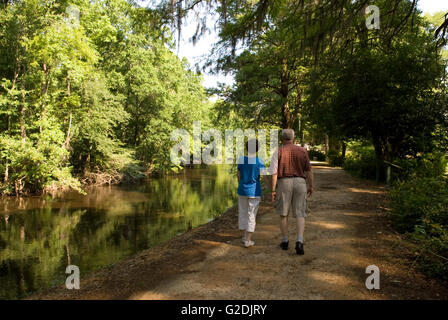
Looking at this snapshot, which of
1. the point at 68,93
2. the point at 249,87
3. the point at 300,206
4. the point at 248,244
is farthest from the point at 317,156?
the point at 300,206

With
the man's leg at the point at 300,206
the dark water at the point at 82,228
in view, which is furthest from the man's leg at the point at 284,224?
the dark water at the point at 82,228

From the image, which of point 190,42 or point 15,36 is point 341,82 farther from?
point 15,36

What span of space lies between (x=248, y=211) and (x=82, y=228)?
7764 mm

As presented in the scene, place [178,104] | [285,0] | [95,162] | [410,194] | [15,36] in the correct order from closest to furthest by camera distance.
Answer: [410,194], [285,0], [15,36], [95,162], [178,104]

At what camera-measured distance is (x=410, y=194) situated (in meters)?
5.66

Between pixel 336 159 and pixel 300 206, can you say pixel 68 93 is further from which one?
pixel 336 159

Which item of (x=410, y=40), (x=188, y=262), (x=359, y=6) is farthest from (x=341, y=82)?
(x=188, y=262)

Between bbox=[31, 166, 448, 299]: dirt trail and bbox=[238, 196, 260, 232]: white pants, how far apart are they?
406 millimetres

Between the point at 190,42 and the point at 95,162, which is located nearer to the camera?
the point at 190,42

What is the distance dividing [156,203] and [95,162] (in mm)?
9138

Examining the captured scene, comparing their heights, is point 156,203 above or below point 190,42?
below

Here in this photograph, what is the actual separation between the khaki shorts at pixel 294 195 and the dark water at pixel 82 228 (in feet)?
15.4

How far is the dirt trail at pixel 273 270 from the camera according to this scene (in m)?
3.38

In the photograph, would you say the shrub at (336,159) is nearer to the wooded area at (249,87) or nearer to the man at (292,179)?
the wooded area at (249,87)
